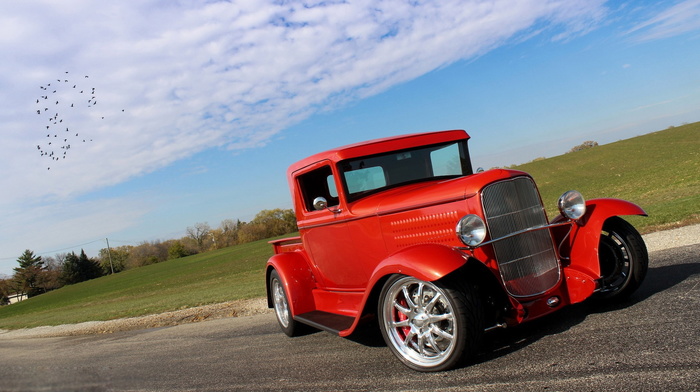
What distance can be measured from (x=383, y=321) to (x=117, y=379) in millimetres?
3331

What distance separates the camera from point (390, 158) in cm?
568

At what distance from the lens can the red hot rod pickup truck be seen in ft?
13.6

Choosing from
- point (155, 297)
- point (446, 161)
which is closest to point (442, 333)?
point (446, 161)

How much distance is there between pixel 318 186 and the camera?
6.27 meters

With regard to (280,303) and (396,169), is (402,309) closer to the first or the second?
(396,169)

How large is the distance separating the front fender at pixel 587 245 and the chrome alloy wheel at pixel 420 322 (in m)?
1.31

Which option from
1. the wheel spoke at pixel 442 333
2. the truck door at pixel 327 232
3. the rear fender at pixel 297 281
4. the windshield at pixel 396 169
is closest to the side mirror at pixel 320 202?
the truck door at pixel 327 232

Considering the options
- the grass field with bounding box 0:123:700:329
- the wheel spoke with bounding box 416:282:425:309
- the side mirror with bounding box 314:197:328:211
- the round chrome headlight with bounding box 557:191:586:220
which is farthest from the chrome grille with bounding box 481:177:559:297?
the grass field with bounding box 0:123:700:329

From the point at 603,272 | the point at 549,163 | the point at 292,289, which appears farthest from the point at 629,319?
the point at 549,163

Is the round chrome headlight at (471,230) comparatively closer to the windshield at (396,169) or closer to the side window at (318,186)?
the windshield at (396,169)

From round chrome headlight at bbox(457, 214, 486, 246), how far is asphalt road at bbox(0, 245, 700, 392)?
931 mm

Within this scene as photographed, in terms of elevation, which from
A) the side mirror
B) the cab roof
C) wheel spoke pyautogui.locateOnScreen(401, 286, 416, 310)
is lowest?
wheel spoke pyautogui.locateOnScreen(401, 286, 416, 310)

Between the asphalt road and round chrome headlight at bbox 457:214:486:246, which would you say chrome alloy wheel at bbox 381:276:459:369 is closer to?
the asphalt road

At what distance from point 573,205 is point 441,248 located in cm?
163
